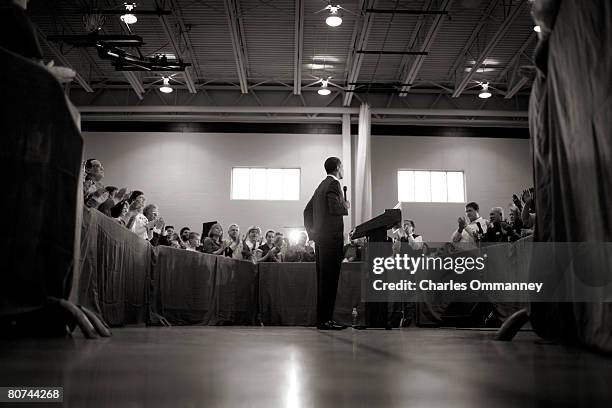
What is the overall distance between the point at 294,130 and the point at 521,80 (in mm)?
6268

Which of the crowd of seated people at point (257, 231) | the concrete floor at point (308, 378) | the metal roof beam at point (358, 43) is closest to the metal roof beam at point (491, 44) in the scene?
the metal roof beam at point (358, 43)

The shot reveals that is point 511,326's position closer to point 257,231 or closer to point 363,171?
point 257,231

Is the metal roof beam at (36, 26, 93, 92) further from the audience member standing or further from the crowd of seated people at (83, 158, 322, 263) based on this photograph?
the audience member standing

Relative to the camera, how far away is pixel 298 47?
40.3 feet

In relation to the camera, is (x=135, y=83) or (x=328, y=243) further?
(x=135, y=83)

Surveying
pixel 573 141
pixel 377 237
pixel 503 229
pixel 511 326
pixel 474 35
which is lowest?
pixel 511 326

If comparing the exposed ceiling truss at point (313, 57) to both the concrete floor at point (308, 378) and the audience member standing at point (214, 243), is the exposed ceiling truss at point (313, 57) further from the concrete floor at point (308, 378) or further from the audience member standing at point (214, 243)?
the concrete floor at point (308, 378)

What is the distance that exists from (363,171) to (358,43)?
354 cm

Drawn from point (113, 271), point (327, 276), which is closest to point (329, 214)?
point (327, 276)

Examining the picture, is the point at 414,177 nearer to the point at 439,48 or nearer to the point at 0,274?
the point at 439,48

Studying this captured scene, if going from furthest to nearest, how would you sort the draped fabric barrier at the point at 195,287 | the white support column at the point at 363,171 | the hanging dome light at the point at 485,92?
1. the white support column at the point at 363,171
2. the hanging dome light at the point at 485,92
3. the draped fabric barrier at the point at 195,287

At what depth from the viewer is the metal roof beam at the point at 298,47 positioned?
422 inches

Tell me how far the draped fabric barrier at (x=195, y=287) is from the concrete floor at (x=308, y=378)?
283cm

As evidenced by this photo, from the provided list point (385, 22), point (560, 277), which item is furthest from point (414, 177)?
point (560, 277)
